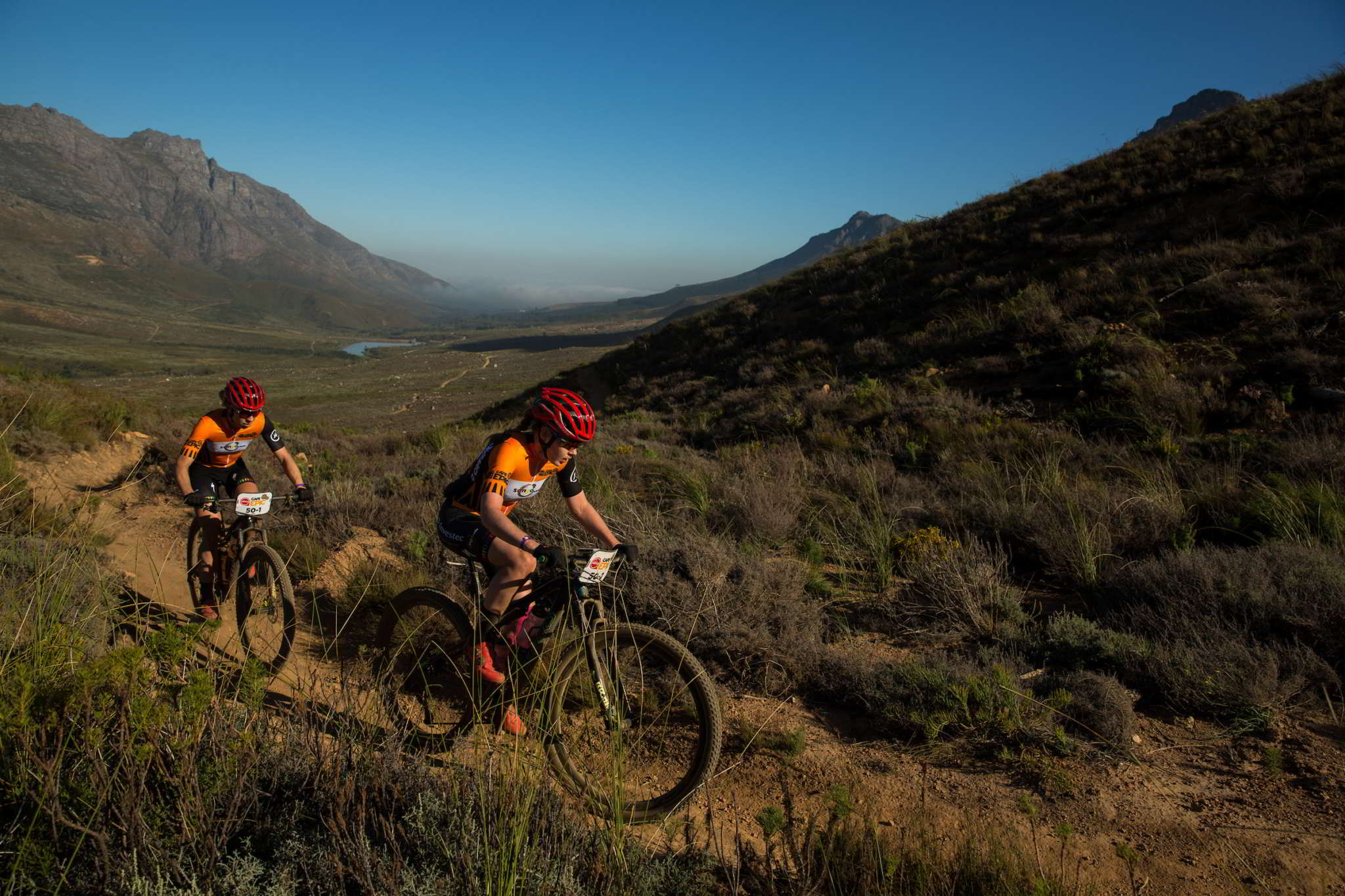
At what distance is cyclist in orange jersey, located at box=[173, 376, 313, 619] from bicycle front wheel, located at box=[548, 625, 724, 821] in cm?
296

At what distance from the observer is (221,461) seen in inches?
201

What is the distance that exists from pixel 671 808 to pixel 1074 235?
16784 millimetres

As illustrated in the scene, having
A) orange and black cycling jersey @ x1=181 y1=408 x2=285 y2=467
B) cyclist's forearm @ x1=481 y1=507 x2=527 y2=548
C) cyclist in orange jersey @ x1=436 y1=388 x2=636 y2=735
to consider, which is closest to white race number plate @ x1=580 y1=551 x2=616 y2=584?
cyclist in orange jersey @ x1=436 y1=388 x2=636 y2=735

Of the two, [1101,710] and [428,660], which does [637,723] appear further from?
[1101,710]

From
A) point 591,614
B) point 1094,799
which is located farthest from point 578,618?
point 1094,799

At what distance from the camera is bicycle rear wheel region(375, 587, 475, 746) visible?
3.34 metres

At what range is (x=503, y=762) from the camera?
251 cm

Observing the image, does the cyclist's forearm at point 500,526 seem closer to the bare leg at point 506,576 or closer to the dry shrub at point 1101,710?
the bare leg at point 506,576

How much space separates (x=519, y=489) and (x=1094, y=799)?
3086mm

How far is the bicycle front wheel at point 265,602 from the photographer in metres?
4.05

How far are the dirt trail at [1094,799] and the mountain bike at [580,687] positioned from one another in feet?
0.76

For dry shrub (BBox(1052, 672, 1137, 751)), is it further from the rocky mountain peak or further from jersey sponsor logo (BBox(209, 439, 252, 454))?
the rocky mountain peak

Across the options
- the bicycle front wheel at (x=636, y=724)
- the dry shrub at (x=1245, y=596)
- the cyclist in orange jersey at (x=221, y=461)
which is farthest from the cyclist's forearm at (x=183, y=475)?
the dry shrub at (x=1245, y=596)

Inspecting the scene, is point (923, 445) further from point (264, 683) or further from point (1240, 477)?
point (264, 683)
